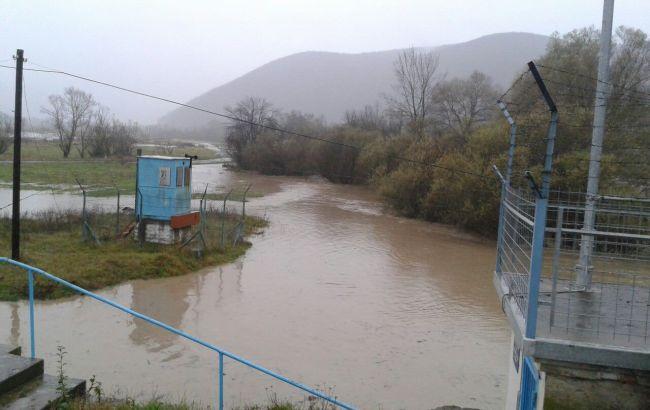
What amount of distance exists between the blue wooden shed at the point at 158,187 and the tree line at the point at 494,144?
10.7 metres

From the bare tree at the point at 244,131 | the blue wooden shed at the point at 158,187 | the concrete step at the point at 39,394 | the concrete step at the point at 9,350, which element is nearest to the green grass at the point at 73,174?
the bare tree at the point at 244,131

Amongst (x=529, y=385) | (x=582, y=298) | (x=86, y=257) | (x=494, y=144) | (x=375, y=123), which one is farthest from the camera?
(x=375, y=123)

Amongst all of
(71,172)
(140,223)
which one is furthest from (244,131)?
(140,223)

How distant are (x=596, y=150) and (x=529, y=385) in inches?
171

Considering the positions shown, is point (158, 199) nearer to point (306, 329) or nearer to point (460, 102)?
point (306, 329)

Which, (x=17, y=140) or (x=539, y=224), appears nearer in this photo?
(x=539, y=224)

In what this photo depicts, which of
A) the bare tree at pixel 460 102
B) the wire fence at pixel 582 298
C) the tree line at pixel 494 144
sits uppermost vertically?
the bare tree at pixel 460 102

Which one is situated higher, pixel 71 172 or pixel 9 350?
pixel 71 172

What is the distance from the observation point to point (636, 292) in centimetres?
618

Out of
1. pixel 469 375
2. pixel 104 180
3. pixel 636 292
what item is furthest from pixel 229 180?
pixel 636 292

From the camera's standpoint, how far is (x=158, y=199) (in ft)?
57.1

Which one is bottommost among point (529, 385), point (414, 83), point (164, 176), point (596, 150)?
point (529, 385)

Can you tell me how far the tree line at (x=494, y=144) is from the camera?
21625mm

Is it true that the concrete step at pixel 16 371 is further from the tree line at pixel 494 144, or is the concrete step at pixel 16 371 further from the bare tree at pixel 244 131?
the bare tree at pixel 244 131
